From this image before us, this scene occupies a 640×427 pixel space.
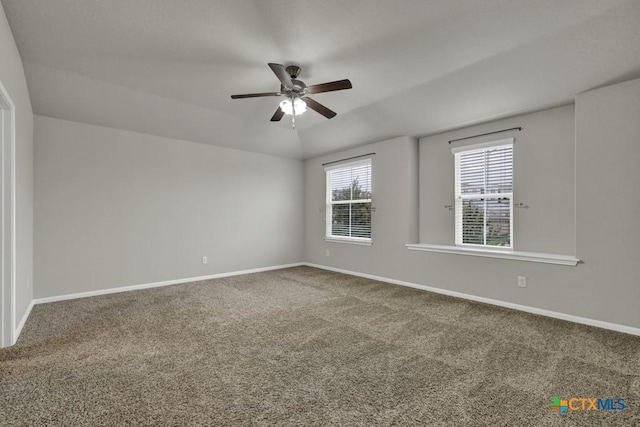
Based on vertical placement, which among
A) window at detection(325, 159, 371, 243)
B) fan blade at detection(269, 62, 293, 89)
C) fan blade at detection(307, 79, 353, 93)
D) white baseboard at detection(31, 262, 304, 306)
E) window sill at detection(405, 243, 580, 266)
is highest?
fan blade at detection(269, 62, 293, 89)

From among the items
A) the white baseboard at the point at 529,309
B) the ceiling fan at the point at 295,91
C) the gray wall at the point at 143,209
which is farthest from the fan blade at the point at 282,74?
the white baseboard at the point at 529,309

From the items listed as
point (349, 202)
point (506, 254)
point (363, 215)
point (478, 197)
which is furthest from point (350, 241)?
point (506, 254)

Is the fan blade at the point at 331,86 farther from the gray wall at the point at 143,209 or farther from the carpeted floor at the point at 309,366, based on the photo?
the gray wall at the point at 143,209

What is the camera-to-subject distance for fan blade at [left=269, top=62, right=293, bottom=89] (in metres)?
2.62

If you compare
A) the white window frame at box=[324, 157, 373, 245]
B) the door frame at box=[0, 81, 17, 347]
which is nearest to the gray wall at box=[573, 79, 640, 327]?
the white window frame at box=[324, 157, 373, 245]

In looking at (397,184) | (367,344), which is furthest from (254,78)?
(367,344)

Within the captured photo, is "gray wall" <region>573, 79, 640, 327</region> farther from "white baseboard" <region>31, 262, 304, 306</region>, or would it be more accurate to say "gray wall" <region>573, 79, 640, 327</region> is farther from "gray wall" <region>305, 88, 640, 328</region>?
"white baseboard" <region>31, 262, 304, 306</region>

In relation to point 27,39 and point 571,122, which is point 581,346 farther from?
point 27,39

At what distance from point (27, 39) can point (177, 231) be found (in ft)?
A: 9.92

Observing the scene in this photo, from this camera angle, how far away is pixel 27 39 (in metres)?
2.76

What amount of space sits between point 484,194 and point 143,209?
520 cm

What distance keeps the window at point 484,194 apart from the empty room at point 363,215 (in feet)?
0.10

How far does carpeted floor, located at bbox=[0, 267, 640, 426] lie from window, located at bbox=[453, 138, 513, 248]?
1043mm

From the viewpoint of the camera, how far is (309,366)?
229 centimetres
